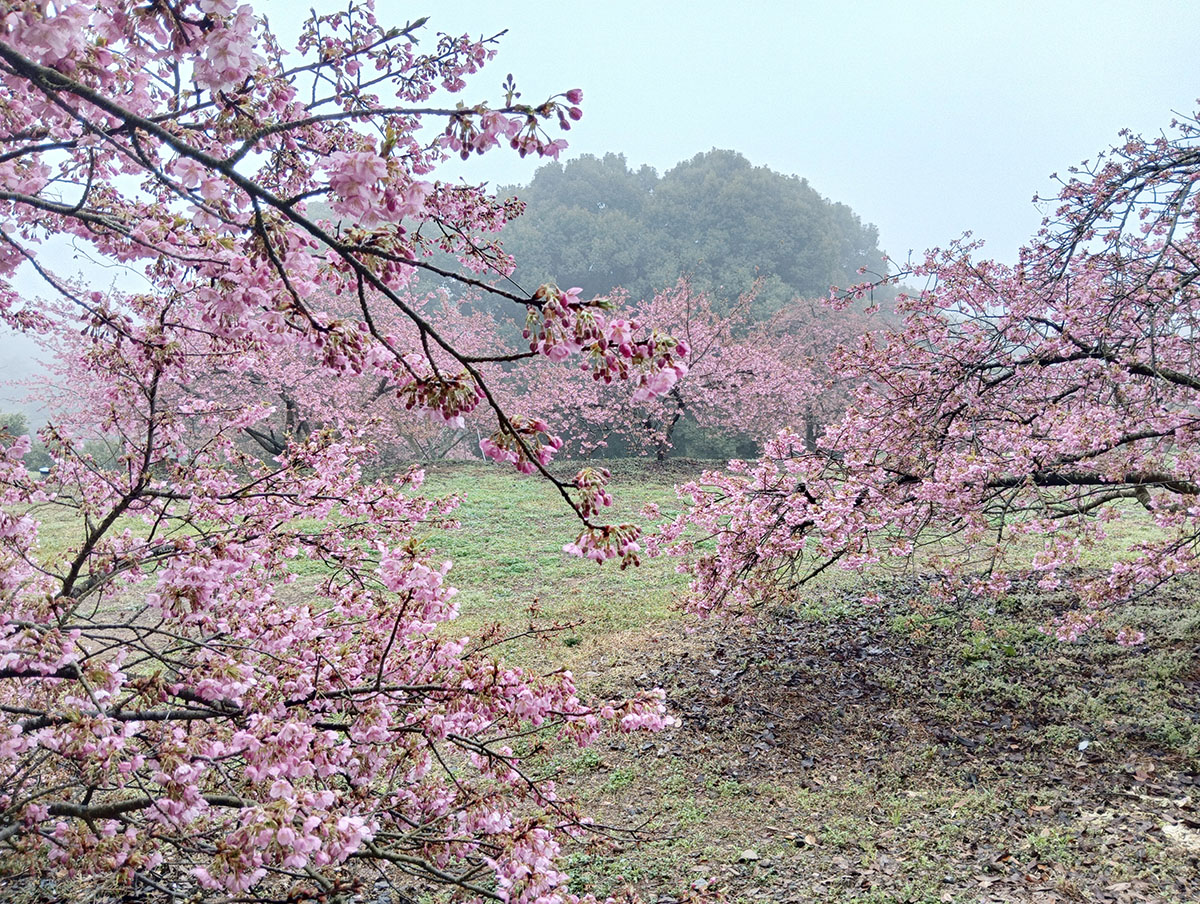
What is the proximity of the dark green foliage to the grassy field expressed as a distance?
24.5m

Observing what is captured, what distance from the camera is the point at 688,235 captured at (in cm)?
3356

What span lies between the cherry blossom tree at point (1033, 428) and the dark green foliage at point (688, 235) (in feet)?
81.9

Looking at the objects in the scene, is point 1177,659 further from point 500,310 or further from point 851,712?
point 500,310

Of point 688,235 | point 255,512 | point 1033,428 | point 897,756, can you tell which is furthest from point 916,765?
point 688,235

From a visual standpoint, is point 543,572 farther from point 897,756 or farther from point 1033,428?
point 1033,428

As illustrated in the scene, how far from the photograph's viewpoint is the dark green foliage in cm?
3197

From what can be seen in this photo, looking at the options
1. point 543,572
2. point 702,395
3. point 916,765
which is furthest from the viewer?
point 702,395

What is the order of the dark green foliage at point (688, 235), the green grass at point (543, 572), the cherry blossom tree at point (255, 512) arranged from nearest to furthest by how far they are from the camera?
1. the cherry blossom tree at point (255, 512)
2. the green grass at point (543, 572)
3. the dark green foliage at point (688, 235)

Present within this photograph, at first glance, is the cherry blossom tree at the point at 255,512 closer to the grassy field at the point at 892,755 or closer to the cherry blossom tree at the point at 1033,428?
the grassy field at the point at 892,755

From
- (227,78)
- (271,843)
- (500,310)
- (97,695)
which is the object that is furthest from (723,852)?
(500,310)

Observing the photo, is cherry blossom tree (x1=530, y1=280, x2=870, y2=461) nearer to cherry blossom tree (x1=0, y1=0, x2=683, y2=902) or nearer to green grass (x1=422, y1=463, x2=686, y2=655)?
green grass (x1=422, y1=463, x2=686, y2=655)

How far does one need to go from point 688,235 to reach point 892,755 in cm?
3103

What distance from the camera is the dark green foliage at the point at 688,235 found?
31969 mm

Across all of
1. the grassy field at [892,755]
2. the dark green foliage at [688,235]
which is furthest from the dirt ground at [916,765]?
→ the dark green foliage at [688,235]
